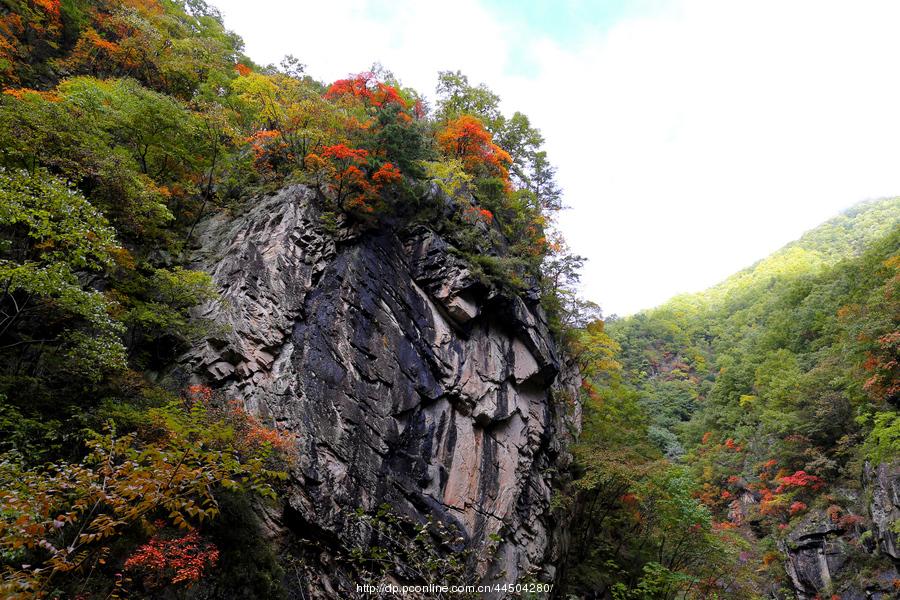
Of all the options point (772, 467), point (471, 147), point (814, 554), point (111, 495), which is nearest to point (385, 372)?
point (111, 495)

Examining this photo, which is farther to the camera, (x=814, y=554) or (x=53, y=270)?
(x=814, y=554)

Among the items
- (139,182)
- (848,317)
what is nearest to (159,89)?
(139,182)

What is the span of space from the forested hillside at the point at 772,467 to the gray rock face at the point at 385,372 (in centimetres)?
450

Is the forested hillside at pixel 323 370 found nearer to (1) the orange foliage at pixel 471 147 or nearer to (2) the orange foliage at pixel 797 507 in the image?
(1) the orange foliage at pixel 471 147

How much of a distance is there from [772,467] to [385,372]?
28.1m

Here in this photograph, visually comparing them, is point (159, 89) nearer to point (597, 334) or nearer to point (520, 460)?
point (520, 460)

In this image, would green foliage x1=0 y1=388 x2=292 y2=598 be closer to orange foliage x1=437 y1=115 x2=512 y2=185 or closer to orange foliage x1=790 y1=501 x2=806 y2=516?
orange foliage x1=437 y1=115 x2=512 y2=185

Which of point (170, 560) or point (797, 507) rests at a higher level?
point (170, 560)

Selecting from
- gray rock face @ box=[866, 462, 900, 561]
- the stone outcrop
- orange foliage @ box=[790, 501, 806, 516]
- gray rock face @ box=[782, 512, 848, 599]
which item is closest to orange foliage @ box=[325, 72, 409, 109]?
gray rock face @ box=[866, 462, 900, 561]

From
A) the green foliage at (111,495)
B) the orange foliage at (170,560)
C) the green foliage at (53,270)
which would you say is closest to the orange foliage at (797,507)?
the green foliage at (111,495)

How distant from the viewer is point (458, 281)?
60.0ft

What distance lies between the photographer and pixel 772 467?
29.3m

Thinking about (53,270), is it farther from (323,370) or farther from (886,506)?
(886,506)

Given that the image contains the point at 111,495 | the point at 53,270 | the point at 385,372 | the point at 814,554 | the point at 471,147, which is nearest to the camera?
the point at 111,495
